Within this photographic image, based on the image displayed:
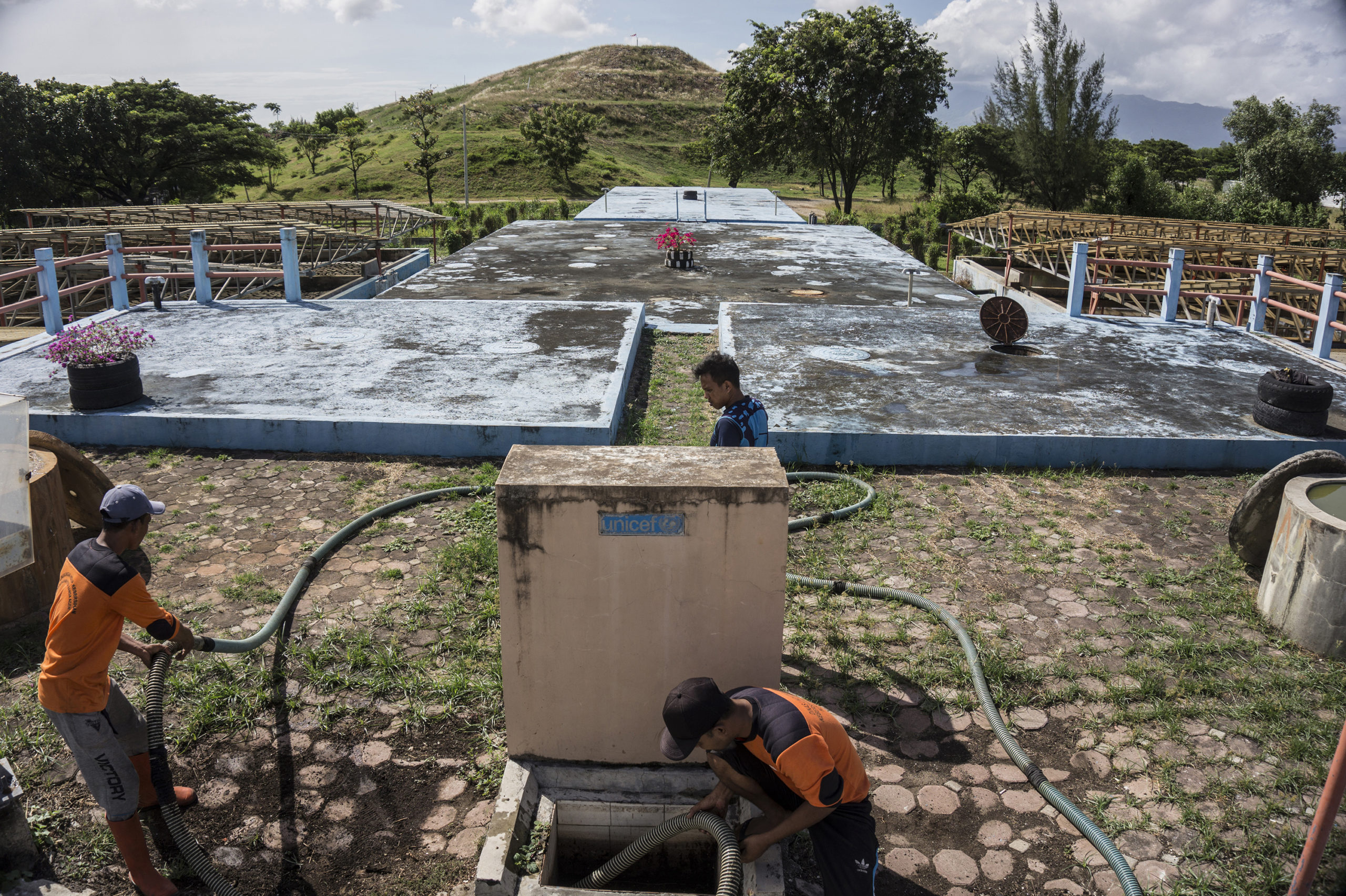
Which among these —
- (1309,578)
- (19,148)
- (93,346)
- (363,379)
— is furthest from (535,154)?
(1309,578)

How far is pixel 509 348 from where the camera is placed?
36.7ft

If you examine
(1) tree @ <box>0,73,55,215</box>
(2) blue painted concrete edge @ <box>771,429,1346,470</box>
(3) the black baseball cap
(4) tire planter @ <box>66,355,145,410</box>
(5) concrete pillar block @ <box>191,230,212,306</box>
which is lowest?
(2) blue painted concrete edge @ <box>771,429,1346,470</box>

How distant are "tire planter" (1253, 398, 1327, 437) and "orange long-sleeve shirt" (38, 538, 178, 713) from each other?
31.4 ft

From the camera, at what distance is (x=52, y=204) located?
41219 millimetres

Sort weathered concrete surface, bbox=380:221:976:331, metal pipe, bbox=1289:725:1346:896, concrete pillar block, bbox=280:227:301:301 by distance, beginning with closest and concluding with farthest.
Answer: metal pipe, bbox=1289:725:1346:896
concrete pillar block, bbox=280:227:301:301
weathered concrete surface, bbox=380:221:976:331

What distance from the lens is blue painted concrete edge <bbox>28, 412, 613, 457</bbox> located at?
26.9 feet

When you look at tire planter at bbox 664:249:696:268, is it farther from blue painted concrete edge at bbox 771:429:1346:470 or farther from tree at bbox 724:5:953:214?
tree at bbox 724:5:953:214

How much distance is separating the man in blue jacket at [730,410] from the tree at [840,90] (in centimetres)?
3468

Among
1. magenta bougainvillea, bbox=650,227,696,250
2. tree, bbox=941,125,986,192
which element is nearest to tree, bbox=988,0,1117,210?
tree, bbox=941,125,986,192

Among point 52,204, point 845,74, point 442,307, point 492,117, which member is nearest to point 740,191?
point 845,74

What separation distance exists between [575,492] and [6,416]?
3097 millimetres

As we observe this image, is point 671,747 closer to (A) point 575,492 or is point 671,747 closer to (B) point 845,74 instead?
(A) point 575,492

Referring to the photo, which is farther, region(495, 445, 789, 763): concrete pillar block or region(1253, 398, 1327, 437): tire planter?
region(1253, 398, 1327, 437): tire planter

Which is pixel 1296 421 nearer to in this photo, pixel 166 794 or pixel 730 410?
pixel 730 410
